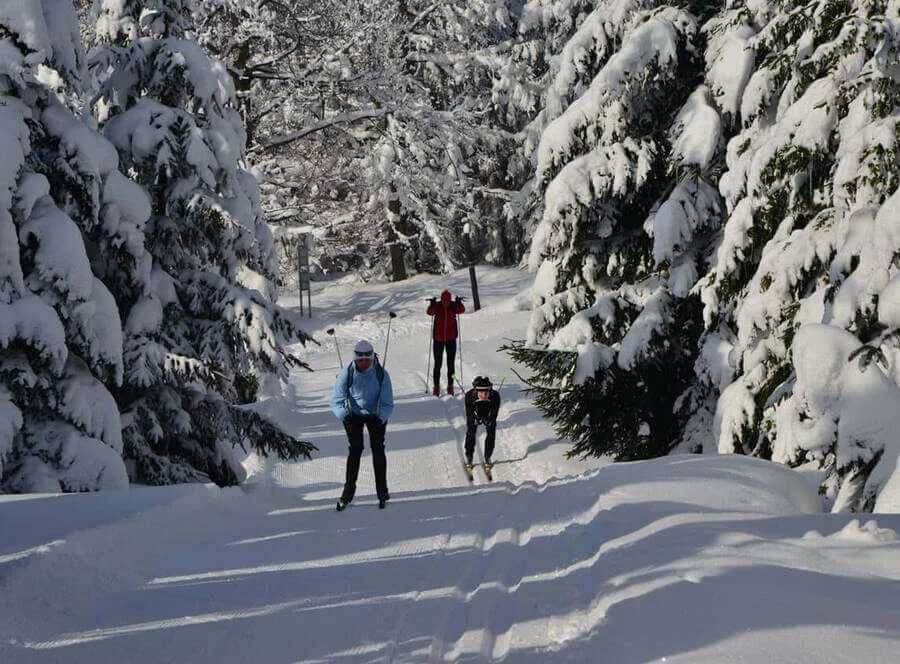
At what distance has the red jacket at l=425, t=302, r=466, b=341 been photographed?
17438mm

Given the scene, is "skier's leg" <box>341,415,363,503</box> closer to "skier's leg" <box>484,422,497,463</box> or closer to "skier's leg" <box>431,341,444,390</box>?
"skier's leg" <box>484,422,497,463</box>

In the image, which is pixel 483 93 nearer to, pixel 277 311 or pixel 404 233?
pixel 404 233

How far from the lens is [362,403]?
8.92 meters

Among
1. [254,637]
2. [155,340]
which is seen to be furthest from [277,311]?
[254,637]

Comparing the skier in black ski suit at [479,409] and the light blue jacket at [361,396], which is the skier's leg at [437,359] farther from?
the light blue jacket at [361,396]

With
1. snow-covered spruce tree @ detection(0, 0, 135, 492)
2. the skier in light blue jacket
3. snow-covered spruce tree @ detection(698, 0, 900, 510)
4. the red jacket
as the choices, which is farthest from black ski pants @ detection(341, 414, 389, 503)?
the red jacket

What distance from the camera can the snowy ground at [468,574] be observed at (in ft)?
16.0

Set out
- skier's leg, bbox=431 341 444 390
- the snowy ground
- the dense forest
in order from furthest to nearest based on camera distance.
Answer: skier's leg, bbox=431 341 444 390 < the dense forest < the snowy ground

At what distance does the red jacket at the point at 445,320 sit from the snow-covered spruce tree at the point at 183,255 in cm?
647

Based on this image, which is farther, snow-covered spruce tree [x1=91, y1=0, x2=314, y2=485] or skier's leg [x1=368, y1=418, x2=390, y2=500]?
snow-covered spruce tree [x1=91, y1=0, x2=314, y2=485]

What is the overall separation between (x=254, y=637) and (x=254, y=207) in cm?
818

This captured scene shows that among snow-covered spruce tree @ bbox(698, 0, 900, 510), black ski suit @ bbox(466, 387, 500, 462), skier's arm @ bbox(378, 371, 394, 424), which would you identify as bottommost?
black ski suit @ bbox(466, 387, 500, 462)

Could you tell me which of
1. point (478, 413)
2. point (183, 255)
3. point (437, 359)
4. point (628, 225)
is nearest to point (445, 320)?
point (437, 359)

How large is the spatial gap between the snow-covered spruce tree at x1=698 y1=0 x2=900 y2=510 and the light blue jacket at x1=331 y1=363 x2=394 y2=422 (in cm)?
416
